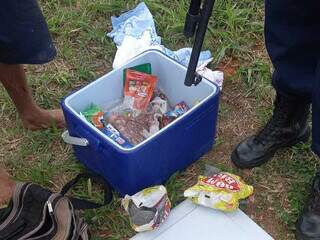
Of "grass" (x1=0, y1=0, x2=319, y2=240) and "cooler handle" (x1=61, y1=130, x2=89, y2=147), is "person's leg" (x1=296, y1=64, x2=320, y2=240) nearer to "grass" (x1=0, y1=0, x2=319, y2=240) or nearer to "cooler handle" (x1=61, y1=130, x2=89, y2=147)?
"grass" (x1=0, y1=0, x2=319, y2=240)

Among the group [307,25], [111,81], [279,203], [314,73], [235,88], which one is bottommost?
[279,203]

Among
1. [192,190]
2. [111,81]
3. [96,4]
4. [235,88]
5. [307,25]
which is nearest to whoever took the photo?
[307,25]

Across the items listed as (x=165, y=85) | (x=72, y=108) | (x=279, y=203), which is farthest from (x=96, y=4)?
(x=279, y=203)

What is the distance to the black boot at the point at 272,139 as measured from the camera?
213cm

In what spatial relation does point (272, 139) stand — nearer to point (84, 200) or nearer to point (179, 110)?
point (179, 110)

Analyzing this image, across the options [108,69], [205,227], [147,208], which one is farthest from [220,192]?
[108,69]

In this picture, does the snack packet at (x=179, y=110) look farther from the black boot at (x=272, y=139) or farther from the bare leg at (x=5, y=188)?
the bare leg at (x=5, y=188)

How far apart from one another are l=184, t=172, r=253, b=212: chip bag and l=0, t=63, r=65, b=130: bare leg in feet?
2.02

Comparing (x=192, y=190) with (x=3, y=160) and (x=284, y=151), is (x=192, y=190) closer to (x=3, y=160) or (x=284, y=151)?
(x=284, y=151)

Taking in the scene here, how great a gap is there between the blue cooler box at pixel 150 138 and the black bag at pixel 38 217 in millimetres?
199

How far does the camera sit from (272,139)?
7.07ft

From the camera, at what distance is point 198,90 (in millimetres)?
2137

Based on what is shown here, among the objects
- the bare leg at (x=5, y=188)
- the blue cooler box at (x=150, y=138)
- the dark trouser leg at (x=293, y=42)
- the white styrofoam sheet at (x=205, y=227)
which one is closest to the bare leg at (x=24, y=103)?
the blue cooler box at (x=150, y=138)

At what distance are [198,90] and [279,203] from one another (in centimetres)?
48
